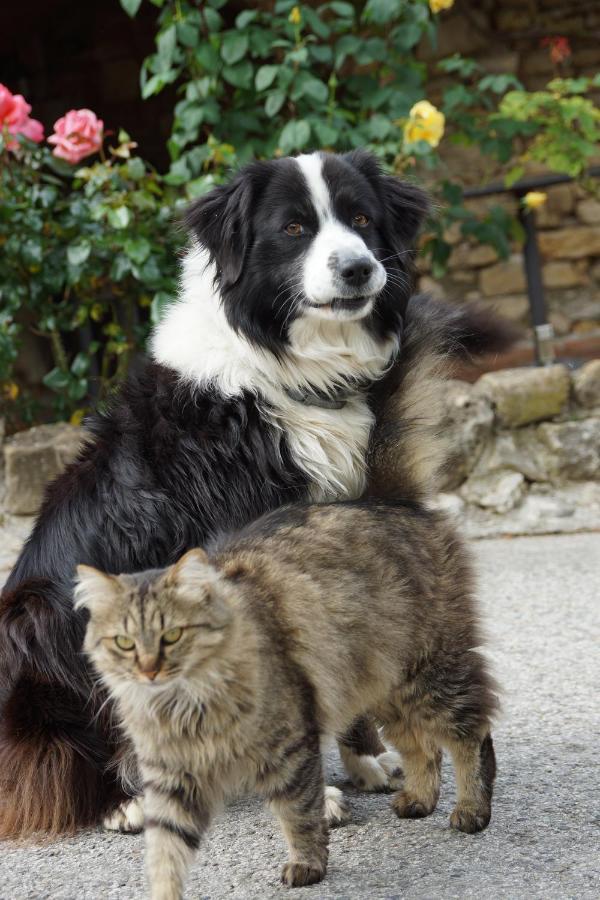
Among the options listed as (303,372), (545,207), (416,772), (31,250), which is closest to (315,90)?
(31,250)

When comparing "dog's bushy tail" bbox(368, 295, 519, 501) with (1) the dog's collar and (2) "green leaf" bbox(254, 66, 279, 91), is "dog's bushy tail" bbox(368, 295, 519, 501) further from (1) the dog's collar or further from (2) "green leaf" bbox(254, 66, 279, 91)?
(2) "green leaf" bbox(254, 66, 279, 91)

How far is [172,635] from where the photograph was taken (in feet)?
7.16

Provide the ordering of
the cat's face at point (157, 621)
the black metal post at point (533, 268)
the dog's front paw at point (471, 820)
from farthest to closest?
1. the black metal post at point (533, 268)
2. the dog's front paw at point (471, 820)
3. the cat's face at point (157, 621)

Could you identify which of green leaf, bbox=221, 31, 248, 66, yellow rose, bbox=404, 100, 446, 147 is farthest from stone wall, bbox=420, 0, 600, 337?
green leaf, bbox=221, 31, 248, 66

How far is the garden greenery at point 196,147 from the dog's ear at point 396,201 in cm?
178

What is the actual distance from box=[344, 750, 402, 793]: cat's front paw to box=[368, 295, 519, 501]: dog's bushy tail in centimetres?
77

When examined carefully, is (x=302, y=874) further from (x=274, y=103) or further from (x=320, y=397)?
(x=274, y=103)

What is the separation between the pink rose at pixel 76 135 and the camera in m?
5.00

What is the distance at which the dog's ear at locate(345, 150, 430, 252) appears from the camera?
327 centimetres

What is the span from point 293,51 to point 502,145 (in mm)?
1371

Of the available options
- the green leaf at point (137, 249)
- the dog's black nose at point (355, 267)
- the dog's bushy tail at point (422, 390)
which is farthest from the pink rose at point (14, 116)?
the dog's black nose at point (355, 267)

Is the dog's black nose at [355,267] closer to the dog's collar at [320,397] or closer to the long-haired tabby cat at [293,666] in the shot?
the dog's collar at [320,397]

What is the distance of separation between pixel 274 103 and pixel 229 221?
2.43 m

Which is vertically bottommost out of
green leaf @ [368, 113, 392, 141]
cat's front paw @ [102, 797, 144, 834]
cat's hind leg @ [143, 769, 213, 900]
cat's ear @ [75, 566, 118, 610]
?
cat's front paw @ [102, 797, 144, 834]
